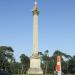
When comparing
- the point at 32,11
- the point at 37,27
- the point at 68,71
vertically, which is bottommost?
the point at 68,71

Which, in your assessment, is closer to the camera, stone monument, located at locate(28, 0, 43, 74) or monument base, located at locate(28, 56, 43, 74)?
monument base, located at locate(28, 56, 43, 74)

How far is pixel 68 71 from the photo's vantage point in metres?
126

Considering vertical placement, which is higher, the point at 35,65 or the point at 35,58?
the point at 35,58

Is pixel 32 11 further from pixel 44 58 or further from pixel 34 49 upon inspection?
pixel 44 58

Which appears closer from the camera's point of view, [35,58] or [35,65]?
[35,65]

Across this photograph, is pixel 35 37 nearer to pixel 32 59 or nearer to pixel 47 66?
pixel 32 59

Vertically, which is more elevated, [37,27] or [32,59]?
[37,27]

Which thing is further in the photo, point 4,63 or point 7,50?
point 7,50

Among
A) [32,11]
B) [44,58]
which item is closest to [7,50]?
[44,58]

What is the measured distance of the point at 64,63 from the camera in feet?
412

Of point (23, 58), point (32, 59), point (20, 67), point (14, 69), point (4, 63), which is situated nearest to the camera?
point (32, 59)

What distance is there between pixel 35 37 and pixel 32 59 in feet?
19.6

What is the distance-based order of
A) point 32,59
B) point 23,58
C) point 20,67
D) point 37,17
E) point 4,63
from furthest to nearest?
1. point 23,58
2. point 20,67
3. point 4,63
4. point 37,17
5. point 32,59

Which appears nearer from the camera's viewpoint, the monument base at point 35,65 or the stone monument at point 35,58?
the monument base at point 35,65
